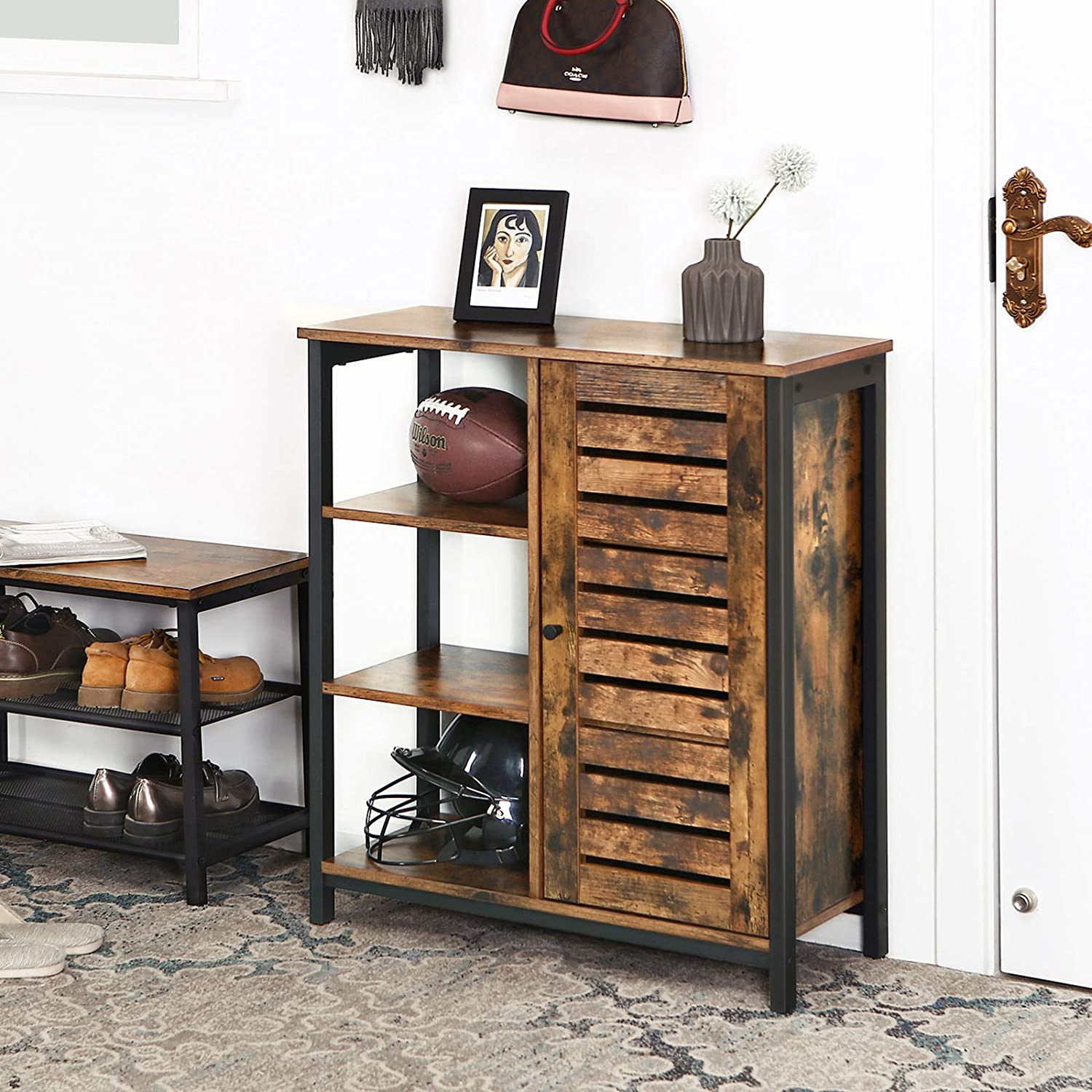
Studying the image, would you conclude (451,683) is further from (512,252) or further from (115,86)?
(115,86)

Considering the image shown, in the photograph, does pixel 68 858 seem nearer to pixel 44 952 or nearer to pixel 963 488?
pixel 44 952

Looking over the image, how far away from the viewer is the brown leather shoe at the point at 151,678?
3.26m

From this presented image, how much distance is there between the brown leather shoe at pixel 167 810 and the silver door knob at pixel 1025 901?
1414 mm

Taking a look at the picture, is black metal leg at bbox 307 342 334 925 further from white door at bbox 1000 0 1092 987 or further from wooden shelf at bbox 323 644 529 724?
white door at bbox 1000 0 1092 987

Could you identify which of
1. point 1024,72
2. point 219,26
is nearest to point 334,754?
point 219,26

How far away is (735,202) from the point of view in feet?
9.21

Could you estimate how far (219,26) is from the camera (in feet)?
11.0

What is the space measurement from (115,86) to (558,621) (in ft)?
4.67

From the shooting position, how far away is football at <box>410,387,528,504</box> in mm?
2836

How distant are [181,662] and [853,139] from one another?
1433 millimetres

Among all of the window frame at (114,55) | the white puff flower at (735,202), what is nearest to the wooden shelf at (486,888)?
the white puff flower at (735,202)

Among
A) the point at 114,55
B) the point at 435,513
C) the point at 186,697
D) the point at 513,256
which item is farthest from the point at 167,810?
the point at 114,55

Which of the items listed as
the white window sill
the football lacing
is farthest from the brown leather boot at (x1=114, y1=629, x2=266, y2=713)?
the white window sill

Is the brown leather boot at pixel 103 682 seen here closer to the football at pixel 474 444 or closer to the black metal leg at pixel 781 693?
the football at pixel 474 444
